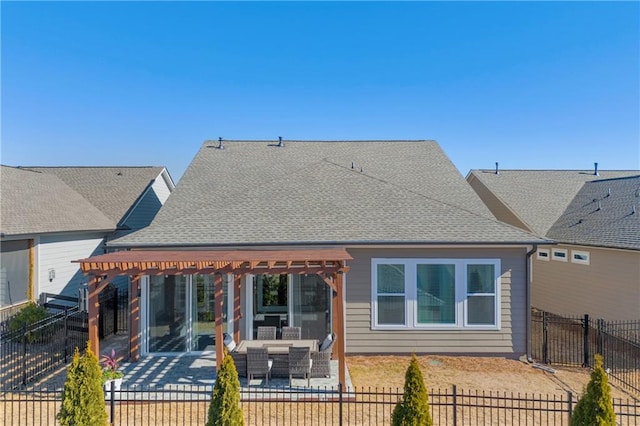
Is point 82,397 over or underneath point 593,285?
underneath

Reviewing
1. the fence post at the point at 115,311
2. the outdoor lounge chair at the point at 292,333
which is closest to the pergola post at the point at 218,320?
the outdoor lounge chair at the point at 292,333

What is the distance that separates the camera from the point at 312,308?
9.55 meters

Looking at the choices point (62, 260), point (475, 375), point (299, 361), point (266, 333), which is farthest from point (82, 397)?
point (62, 260)

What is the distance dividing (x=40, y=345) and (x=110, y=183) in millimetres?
11923

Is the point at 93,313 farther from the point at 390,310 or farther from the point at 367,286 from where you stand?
the point at 390,310

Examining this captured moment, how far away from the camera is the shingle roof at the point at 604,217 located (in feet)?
38.0

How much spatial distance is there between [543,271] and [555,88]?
28.0 ft

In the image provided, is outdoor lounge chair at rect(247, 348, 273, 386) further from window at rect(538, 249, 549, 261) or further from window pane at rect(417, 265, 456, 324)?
window at rect(538, 249, 549, 261)

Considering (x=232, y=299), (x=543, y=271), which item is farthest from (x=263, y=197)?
(x=543, y=271)

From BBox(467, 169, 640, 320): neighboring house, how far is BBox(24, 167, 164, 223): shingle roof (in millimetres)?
18749

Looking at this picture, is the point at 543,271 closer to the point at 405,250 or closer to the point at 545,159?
the point at 405,250

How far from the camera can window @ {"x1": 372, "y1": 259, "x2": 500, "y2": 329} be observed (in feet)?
30.9

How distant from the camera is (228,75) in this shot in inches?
739

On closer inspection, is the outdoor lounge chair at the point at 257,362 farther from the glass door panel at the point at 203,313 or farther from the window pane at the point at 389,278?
the window pane at the point at 389,278
